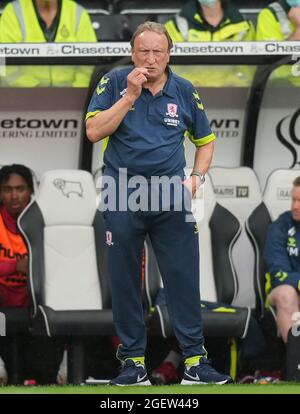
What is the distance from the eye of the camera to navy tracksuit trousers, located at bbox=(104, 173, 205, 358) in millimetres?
6758

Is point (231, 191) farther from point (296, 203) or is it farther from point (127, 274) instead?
point (127, 274)

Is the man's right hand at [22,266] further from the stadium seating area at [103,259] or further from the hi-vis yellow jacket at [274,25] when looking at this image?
the hi-vis yellow jacket at [274,25]

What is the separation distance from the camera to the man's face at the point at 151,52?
6625 mm

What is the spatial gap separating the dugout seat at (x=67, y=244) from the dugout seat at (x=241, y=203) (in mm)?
1073

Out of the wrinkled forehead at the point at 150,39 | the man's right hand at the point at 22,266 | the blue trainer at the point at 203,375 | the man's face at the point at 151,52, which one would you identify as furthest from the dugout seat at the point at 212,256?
the wrinkled forehead at the point at 150,39

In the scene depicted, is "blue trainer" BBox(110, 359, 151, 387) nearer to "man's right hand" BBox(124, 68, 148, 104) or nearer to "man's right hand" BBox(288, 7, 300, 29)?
"man's right hand" BBox(124, 68, 148, 104)

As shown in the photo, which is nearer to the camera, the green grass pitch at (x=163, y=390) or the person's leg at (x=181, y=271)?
the green grass pitch at (x=163, y=390)

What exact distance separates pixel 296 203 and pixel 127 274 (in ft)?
8.39

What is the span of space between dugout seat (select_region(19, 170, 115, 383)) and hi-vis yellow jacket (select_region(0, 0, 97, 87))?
74 centimetres

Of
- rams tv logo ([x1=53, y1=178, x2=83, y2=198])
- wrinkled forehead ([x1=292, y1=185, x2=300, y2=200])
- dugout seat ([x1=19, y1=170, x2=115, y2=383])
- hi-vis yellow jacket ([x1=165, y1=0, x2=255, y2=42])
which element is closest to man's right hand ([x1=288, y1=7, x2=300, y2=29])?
hi-vis yellow jacket ([x1=165, y1=0, x2=255, y2=42])

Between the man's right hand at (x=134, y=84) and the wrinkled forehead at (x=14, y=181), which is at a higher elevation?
the man's right hand at (x=134, y=84)

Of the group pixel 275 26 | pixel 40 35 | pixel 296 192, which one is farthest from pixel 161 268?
pixel 275 26

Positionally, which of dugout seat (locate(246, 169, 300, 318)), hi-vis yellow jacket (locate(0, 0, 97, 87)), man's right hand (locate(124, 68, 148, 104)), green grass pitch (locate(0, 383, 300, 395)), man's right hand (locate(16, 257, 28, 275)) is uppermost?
hi-vis yellow jacket (locate(0, 0, 97, 87))

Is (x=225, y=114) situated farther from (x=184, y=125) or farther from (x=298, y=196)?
(x=184, y=125)
